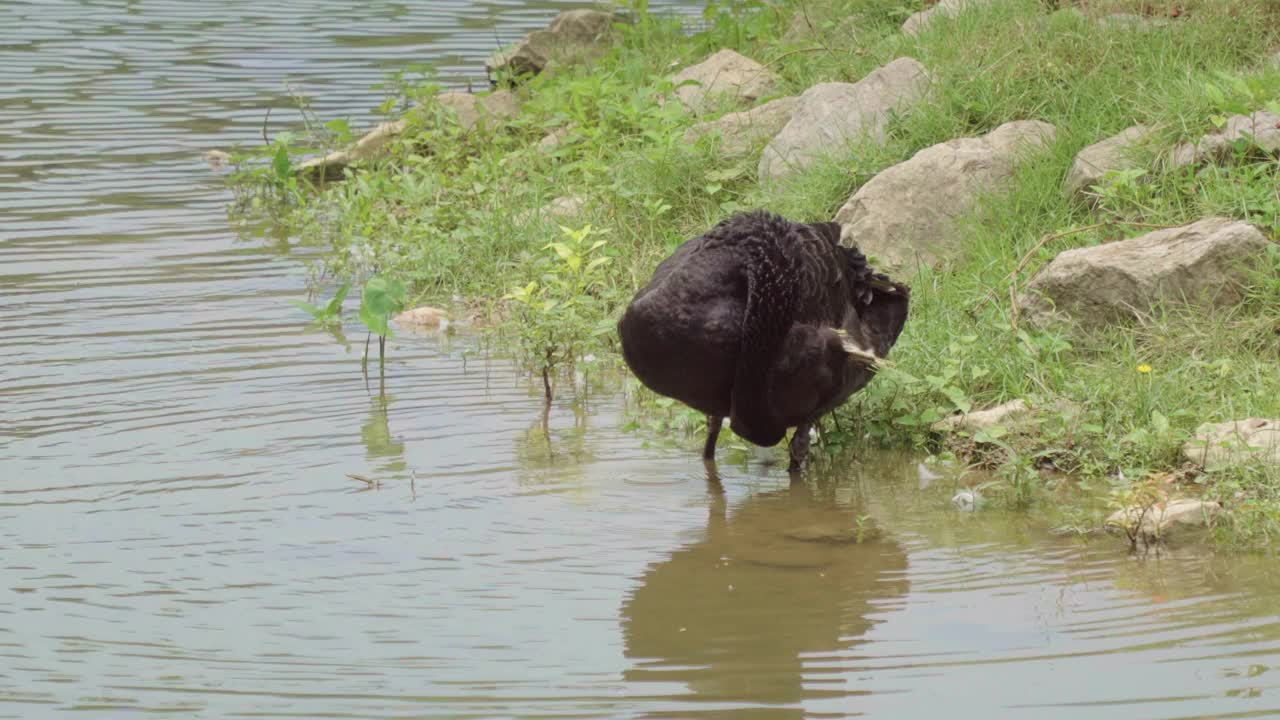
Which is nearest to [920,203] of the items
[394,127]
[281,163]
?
[394,127]

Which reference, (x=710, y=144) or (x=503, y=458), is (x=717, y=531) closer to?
(x=503, y=458)

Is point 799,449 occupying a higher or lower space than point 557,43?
lower

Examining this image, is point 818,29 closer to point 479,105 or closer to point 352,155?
point 479,105

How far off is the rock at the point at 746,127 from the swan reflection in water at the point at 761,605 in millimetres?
3775

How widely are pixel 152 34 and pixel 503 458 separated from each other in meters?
13.4

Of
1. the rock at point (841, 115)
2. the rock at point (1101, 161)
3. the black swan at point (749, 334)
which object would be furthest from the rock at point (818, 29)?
the black swan at point (749, 334)

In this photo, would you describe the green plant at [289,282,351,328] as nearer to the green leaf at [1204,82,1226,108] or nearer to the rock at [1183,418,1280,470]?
the rock at [1183,418,1280,470]

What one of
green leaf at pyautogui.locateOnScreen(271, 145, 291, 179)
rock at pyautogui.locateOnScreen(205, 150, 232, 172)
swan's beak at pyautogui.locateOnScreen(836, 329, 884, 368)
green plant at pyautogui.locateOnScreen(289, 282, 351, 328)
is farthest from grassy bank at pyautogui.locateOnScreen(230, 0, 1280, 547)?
rock at pyautogui.locateOnScreen(205, 150, 232, 172)

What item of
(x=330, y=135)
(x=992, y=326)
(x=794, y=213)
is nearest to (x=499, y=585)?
(x=992, y=326)

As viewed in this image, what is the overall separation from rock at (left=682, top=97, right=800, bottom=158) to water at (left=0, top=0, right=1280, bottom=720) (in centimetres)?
236

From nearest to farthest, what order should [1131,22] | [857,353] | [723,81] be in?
1. [857,353]
2. [1131,22]
3. [723,81]

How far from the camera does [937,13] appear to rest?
1026 cm

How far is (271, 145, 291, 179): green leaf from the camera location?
1165 centimetres

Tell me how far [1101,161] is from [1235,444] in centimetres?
252
